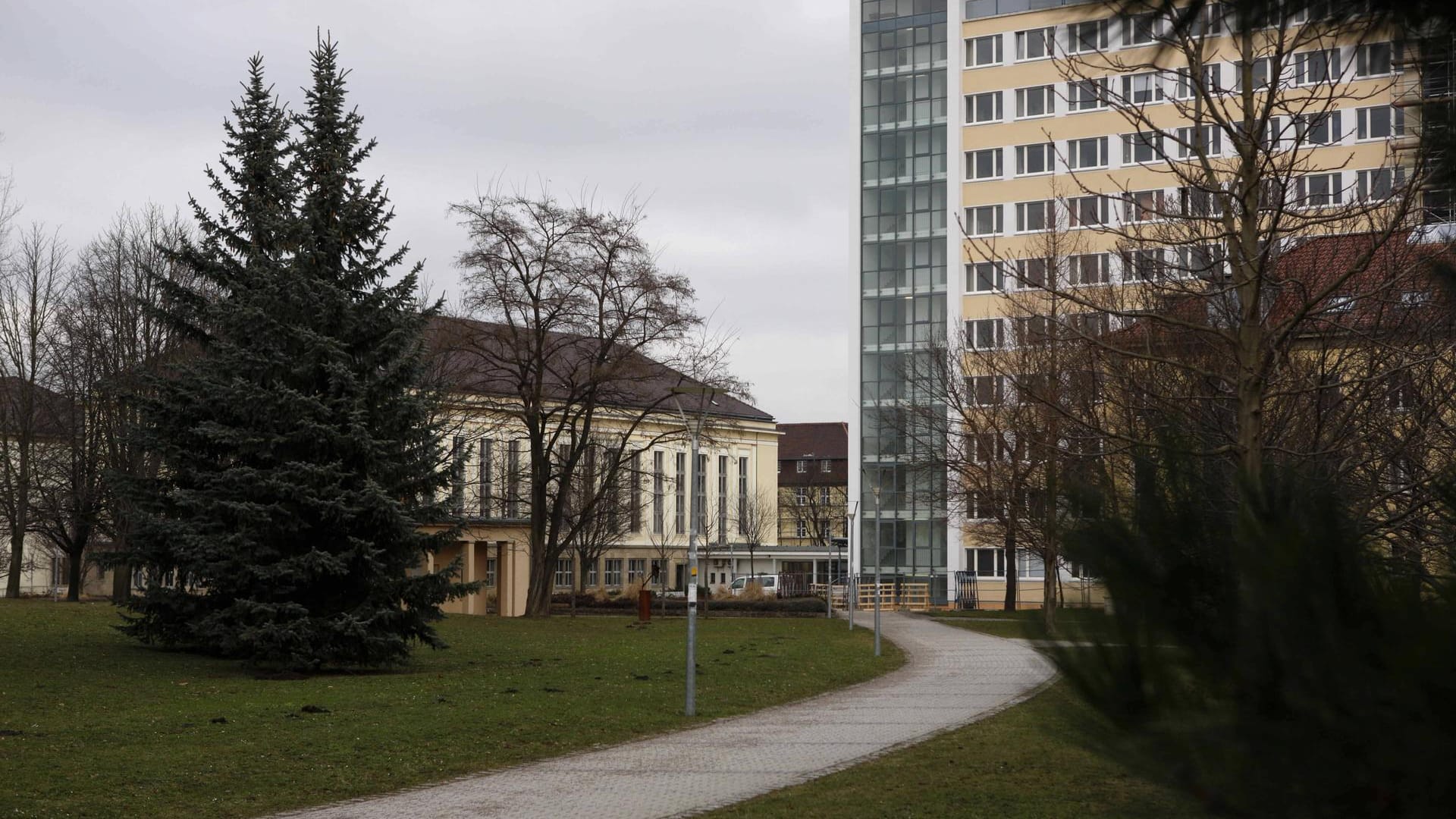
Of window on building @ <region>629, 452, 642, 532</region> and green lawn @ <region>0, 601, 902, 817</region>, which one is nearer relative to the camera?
green lawn @ <region>0, 601, 902, 817</region>

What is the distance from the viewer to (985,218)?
224ft

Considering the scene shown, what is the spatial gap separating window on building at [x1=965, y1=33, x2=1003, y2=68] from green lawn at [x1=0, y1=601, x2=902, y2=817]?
Result: 4255cm

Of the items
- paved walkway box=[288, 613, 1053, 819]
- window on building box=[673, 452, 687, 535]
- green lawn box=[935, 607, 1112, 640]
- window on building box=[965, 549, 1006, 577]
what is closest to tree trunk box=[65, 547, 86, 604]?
paved walkway box=[288, 613, 1053, 819]

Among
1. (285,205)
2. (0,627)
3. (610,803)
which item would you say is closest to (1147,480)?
(610,803)

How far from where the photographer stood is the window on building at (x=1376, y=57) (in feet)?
6.33

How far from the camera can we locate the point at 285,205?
2488cm

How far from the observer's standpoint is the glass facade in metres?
68.5

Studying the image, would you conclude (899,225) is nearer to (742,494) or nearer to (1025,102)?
(1025,102)

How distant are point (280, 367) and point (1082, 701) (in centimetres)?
2251

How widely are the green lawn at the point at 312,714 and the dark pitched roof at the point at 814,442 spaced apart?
8992 cm

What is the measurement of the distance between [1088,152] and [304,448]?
49299 millimetres

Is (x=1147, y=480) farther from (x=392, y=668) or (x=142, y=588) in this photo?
(x=142, y=588)

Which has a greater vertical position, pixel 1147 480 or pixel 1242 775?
pixel 1147 480

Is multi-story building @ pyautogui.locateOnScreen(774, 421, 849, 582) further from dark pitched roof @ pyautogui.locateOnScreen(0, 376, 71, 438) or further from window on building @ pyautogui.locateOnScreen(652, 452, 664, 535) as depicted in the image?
dark pitched roof @ pyautogui.locateOnScreen(0, 376, 71, 438)
